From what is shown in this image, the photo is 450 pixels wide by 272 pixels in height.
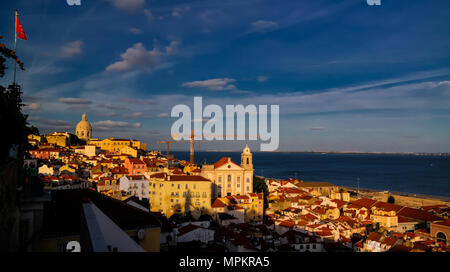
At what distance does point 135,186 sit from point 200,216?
7971mm

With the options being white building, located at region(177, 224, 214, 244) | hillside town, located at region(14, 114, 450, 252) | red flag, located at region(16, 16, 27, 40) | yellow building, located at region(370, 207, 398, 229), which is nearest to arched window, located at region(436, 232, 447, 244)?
hillside town, located at region(14, 114, 450, 252)

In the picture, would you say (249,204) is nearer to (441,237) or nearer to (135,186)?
(135,186)

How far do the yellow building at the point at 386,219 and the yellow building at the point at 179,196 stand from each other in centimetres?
1823

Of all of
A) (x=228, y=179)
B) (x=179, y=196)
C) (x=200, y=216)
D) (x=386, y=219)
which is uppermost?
(x=228, y=179)

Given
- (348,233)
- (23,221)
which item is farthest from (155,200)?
(23,221)

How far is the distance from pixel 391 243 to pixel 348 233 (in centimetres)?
637

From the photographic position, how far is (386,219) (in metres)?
32.1

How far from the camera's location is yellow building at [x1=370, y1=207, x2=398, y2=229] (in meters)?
32.0

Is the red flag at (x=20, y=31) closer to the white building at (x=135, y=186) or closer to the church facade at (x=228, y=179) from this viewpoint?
the white building at (x=135, y=186)

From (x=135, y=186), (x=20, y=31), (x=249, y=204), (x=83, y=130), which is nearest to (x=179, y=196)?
(x=135, y=186)

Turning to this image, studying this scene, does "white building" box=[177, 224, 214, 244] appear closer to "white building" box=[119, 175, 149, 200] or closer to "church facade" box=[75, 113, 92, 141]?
"white building" box=[119, 175, 149, 200]

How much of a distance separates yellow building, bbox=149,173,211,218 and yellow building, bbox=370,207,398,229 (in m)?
18.2

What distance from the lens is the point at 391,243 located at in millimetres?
20672
